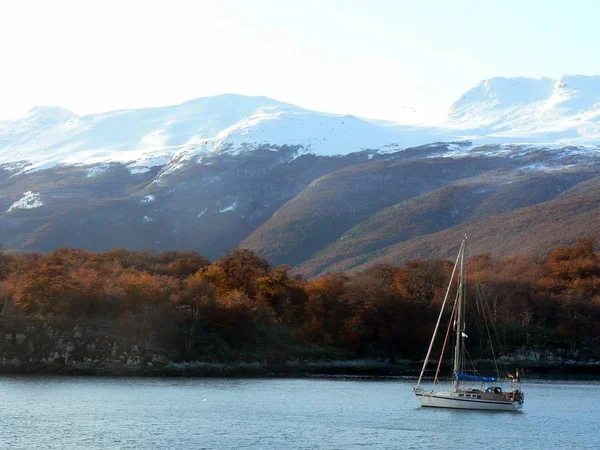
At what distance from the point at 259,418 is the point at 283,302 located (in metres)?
60.9

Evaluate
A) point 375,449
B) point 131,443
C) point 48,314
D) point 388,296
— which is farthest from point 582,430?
point 388,296

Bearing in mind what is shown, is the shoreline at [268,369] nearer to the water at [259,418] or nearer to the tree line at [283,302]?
the tree line at [283,302]

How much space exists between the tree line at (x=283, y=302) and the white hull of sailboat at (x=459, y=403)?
37.6 meters

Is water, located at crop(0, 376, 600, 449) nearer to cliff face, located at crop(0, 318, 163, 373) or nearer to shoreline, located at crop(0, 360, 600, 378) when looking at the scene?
shoreline, located at crop(0, 360, 600, 378)

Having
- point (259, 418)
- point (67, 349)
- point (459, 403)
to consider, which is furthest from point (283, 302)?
point (259, 418)

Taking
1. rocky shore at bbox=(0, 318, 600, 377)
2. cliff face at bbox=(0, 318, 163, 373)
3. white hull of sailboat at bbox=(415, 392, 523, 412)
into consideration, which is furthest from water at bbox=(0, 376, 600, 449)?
cliff face at bbox=(0, 318, 163, 373)

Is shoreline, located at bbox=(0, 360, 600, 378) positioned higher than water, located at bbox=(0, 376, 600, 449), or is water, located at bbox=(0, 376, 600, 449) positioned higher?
shoreline, located at bbox=(0, 360, 600, 378)

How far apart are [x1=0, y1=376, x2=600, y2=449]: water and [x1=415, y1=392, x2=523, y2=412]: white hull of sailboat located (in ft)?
2.84

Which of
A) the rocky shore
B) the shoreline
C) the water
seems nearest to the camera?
the water

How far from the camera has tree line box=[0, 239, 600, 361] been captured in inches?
3895

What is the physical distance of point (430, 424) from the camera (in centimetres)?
5706

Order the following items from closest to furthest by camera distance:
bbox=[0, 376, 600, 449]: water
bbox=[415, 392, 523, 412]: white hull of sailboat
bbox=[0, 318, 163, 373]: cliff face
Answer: bbox=[0, 376, 600, 449]: water → bbox=[415, 392, 523, 412]: white hull of sailboat → bbox=[0, 318, 163, 373]: cliff face

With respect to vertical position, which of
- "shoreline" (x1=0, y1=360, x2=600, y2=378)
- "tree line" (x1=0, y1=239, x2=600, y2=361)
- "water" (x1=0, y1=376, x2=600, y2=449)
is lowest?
"water" (x1=0, y1=376, x2=600, y2=449)

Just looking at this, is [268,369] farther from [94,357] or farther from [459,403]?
[459,403]
